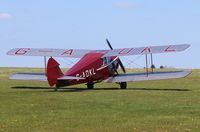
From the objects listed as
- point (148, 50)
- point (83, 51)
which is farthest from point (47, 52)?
point (148, 50)

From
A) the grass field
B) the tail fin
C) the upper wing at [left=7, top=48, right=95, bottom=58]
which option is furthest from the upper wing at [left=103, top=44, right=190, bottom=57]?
the grass field

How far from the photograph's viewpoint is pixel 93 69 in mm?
32500

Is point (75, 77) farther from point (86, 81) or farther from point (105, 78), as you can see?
point (105, 78)

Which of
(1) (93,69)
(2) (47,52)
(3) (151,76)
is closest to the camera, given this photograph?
(1) (93,69)

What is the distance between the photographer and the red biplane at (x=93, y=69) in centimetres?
2967

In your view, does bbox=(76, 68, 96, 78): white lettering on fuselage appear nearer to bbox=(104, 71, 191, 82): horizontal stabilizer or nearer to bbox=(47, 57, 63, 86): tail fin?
bbox=(47, 57, 63, 86): tail fin

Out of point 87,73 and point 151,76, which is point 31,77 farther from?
A: point 151,76

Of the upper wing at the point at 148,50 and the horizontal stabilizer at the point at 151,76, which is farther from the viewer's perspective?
the horizontal stabilizer at the point at 151,76

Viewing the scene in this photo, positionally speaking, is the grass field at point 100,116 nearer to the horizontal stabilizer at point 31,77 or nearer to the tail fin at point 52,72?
the tail fin at point 52,72

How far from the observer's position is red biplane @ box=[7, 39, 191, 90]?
97.3 ft

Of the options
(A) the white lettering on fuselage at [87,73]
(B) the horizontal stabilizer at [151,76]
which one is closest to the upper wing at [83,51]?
(A) the white lettering on fuselage at [87,73]

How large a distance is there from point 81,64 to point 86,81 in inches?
51.3

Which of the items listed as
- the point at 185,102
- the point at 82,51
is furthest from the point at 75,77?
the point at 185,102

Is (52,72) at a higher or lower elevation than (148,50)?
lower
